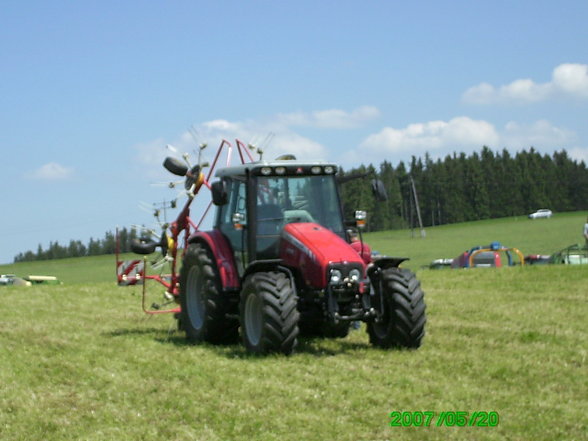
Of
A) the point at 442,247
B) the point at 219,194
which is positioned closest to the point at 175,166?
the point at 219,194

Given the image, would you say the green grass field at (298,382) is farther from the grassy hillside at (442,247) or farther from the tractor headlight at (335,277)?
the grassy hillside at (442,247)

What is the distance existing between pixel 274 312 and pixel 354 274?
1009 millimetres

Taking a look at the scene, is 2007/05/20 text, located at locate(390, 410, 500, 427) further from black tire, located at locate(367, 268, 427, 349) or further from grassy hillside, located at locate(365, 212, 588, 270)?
grassy hillside, located at locate(365, 212, 588, 270)

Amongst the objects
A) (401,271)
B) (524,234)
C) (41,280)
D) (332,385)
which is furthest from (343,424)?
(524,234)

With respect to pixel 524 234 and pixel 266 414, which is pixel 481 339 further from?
pixel 524 234

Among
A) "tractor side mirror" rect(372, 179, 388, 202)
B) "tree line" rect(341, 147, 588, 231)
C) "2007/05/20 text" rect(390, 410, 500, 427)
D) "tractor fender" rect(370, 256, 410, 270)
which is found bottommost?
"2007/05/20 text" rect(390, 410, 500, 427)

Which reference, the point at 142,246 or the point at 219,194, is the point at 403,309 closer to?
the point at 219,194

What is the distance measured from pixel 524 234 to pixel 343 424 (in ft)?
223

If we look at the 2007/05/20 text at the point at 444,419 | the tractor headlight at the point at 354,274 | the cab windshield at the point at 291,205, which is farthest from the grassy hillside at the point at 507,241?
the 2007/05/20 text at the point at 444,419

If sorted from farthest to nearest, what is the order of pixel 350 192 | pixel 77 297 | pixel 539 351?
pixel 350 192 < pixel 77 297 < pixel 539 351

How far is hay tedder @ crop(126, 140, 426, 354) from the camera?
9.85 m

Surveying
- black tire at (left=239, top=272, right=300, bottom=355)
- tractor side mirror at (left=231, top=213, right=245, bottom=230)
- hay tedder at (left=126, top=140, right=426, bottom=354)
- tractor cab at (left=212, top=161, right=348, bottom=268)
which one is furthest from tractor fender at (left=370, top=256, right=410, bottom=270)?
tractor side mirror at (left=231, top=213, right=245, bottom=230)

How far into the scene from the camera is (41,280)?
32969 mm

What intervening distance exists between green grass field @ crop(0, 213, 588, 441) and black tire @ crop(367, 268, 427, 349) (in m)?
0.22
